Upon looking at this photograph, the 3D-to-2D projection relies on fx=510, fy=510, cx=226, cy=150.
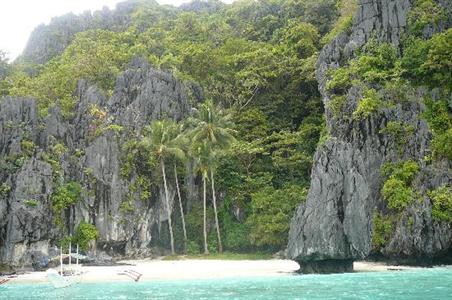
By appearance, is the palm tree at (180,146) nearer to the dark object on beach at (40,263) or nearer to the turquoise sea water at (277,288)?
the dark object on beach at (40,263)

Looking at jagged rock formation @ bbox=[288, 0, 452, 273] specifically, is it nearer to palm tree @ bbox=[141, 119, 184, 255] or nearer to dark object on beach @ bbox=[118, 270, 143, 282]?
dark object on beach @ bbox=[118, 270, 143, 282]

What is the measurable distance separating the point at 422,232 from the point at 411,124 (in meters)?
8.63

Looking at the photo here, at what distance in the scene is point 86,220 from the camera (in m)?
38.7

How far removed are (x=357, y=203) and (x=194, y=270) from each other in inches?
419

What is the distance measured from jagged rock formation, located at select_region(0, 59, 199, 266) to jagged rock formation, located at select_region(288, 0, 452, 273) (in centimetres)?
1602

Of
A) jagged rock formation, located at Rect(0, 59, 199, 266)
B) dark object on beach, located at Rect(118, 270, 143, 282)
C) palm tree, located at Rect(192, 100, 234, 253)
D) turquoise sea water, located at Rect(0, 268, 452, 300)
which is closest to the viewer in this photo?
turquoise sea water, located at Rect(0, 268, 452, 300)

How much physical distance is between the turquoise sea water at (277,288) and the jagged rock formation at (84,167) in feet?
28.8

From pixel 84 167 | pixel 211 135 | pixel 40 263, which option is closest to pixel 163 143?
pixel 211 135

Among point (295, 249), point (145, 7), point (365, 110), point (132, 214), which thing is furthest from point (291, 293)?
point (145, 7)

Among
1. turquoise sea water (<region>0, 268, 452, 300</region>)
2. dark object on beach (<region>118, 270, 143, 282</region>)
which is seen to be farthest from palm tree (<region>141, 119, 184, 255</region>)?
turquoise sea water (<region>0, 268, 452, 300</region>)

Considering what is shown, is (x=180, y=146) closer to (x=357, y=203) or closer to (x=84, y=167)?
(x=84, y=167)

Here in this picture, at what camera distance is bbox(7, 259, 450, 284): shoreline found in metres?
28.2

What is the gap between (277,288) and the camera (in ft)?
69.7

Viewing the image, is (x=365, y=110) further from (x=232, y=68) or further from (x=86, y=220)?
(x=86, y=220)
